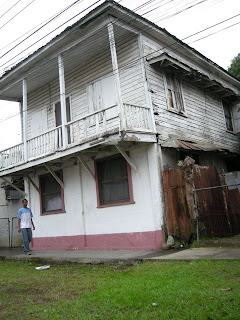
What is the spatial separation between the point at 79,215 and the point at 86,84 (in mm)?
4764

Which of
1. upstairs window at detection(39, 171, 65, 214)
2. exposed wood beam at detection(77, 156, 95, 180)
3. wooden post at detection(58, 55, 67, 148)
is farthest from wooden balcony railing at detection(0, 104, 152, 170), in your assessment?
upstairs window at detection(39, 171, 65, 214)

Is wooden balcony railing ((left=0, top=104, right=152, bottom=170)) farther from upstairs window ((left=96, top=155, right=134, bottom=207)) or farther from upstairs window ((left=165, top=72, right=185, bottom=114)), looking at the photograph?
upstairs window ((left=165, top=72, right=185, bottom=114))

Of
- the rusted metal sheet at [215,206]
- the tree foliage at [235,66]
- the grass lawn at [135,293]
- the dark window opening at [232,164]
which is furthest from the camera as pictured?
the tree foliage at [235,66]

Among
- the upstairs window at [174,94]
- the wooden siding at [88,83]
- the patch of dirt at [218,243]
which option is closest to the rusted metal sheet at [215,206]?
the patch of dirt at [218,243]

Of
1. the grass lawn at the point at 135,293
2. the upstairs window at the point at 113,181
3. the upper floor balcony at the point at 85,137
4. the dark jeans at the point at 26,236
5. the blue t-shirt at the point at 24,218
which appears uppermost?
the upper floor balcony at the point at 85,137

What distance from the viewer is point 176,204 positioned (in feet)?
30.3

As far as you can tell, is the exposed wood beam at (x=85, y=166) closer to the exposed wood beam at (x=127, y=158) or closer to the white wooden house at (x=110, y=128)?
the white wooden house at (x=110, y=128)

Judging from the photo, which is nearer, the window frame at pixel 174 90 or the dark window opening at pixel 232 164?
the window frame at pixel 174 90

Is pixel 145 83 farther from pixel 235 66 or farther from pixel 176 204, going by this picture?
pixel 235 66

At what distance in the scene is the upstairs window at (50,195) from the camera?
12.5 meters

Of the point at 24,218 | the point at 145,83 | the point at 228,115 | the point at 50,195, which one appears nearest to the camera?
the point at 145,83

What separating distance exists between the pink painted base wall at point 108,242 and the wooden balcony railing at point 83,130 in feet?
10.1

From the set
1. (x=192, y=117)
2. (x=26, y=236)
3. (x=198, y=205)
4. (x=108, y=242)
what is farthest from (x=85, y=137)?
(x=192, y=117)

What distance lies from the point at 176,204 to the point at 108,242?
2617mm
